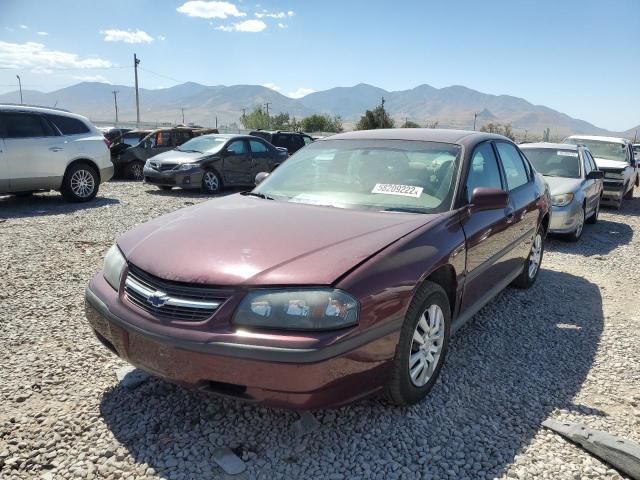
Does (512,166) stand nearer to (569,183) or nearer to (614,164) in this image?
(569,183)

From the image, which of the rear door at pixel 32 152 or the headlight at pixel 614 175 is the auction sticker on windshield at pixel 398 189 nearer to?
the rear door at pixel 32 152

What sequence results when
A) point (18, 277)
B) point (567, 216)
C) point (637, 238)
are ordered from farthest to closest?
point (637, 238), point (567, 216), point (18, 277)

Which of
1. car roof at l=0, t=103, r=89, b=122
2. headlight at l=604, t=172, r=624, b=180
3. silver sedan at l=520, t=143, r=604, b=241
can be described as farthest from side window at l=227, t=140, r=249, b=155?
headlight at l=604, t=172, r=624, b=180

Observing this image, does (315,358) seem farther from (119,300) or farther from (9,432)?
(9,432)

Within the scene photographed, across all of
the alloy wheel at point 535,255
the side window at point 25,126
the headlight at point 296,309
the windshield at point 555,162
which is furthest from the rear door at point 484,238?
the side window at point 25,126

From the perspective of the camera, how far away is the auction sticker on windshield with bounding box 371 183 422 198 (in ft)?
Result: 10.8

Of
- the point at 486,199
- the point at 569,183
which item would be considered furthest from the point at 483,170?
the point at 569,183

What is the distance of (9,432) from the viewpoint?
8.27 feet

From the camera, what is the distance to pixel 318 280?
222 cm

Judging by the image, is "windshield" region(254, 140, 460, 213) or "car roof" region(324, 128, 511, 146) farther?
"car roof" region(324, 128, 511, 146)

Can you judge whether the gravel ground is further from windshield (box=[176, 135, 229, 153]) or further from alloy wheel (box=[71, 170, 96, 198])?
windshield (box=[176, 135, 229, 153])

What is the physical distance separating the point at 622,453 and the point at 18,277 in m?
5.19

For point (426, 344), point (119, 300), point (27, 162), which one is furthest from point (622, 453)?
point (27, 162)

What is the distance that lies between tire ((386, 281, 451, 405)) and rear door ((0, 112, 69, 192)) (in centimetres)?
839
